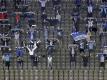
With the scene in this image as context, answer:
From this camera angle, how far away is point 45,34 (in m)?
16.5

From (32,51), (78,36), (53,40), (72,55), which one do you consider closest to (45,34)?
(53,40)

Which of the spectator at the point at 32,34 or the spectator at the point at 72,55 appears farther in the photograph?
the spectator at the point at 32,34

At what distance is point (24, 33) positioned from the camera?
16594mm

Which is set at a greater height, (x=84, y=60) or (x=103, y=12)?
(x=103, y=12)

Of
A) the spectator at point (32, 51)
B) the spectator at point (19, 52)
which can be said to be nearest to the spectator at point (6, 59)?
the spectator at point (19, 52)

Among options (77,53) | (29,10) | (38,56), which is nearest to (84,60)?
(77,53)

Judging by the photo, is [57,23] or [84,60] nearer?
[84,60]

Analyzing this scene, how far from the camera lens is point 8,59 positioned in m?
15.7

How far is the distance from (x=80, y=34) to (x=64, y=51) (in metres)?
0.82

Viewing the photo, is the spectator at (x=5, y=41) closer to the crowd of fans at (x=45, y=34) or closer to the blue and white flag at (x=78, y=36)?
the crowd of fans at (x=45, y=34)

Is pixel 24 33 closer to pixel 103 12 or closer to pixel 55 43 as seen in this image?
pixel 55 43

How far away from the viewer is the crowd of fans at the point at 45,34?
627 inches

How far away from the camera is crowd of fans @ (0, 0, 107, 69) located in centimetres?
1592

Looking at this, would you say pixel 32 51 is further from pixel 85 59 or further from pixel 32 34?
pixel 85 59
